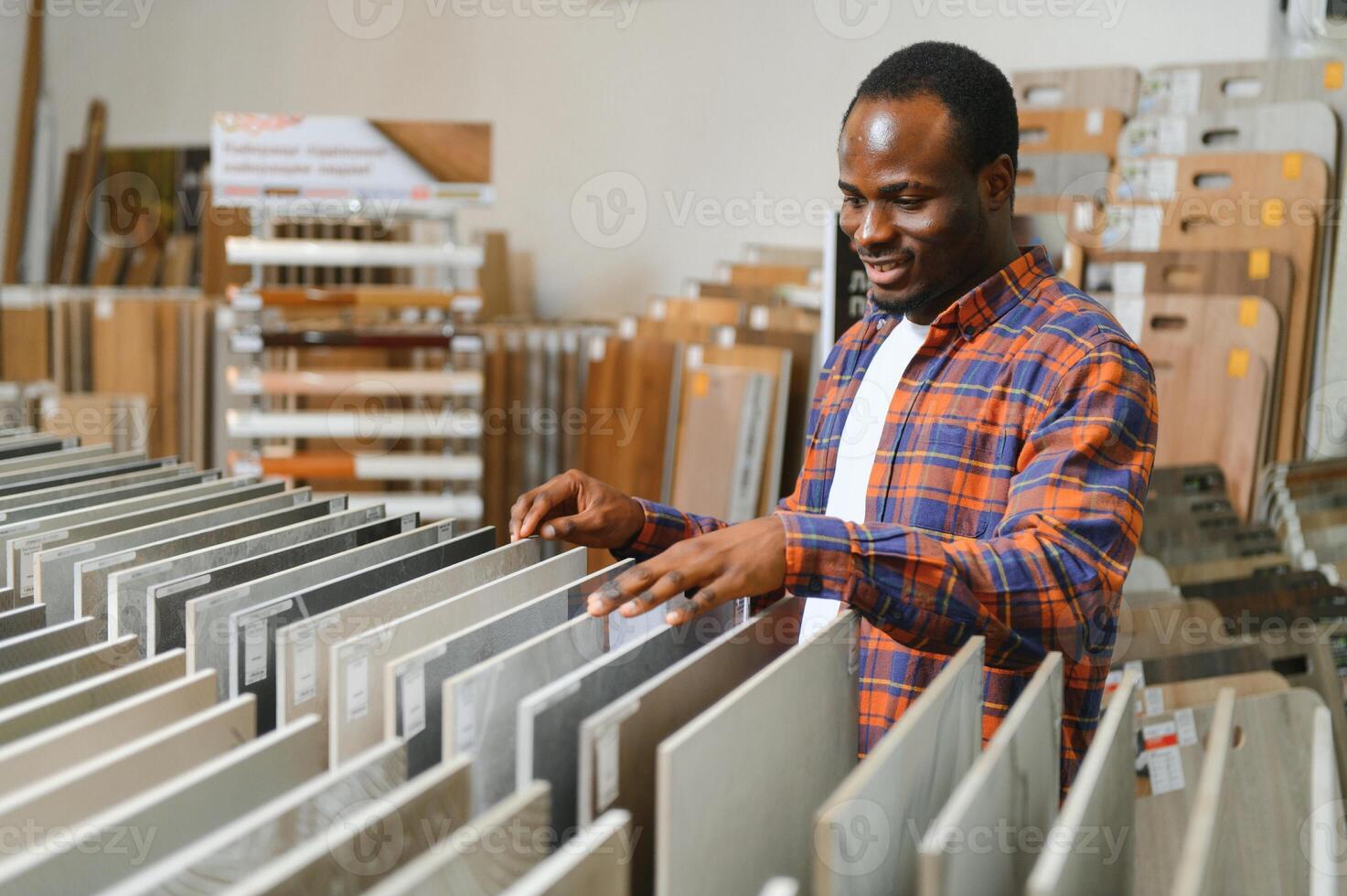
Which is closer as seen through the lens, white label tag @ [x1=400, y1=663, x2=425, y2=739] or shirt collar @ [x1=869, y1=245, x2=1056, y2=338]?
white label tag @ [x1=400, y1=663, x2=425, y2=739]

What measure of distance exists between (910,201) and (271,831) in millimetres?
929

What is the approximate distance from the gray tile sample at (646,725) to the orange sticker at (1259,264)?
3.14 meters

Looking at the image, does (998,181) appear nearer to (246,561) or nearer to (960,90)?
(960,90)

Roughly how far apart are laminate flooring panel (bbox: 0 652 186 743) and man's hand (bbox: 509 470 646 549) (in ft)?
1.37

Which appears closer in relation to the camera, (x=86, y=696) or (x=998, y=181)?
(x=86, y=696)

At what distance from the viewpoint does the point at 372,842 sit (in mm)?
686

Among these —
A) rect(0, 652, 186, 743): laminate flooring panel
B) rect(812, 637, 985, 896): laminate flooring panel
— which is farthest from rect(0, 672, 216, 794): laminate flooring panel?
rect(812, 637, 985, 896): laminate flooring panel

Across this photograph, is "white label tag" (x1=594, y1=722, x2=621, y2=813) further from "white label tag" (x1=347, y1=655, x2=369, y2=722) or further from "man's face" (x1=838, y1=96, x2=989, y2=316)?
"man's face" (x1=838, y1=96, x2=989, y2=316)

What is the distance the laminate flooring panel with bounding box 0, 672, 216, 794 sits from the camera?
29.9 inches

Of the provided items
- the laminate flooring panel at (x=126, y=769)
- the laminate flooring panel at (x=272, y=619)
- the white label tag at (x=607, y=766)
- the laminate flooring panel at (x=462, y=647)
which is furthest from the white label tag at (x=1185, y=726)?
the laminate flooring panel at (x=126, y=769)

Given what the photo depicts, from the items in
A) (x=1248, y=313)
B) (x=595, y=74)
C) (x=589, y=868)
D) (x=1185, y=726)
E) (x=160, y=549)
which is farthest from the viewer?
(x=595, y=74)

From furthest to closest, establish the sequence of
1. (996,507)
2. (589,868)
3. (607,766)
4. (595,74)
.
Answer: (595,74)
(996,507)
(607,766)
(589,868)

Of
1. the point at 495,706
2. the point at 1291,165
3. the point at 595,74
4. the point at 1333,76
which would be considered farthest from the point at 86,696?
the point at 595,74

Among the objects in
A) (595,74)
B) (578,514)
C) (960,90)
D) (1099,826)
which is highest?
(595,74)
